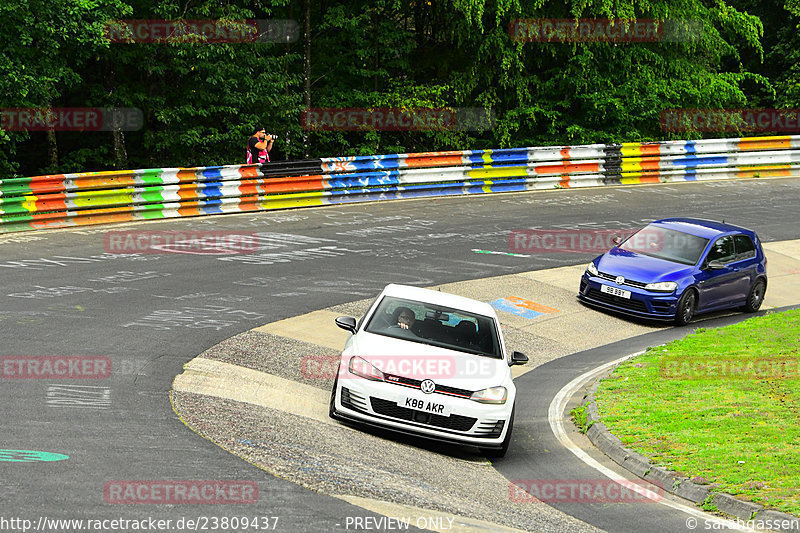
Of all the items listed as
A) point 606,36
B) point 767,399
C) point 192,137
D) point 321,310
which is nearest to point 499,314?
point 321,310

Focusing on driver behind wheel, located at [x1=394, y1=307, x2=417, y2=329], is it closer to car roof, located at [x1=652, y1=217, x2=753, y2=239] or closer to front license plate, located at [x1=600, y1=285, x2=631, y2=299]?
front license plate, located at [x1=600, y1=285, x2=631, y2=299]

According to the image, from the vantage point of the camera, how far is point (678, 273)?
17.6 m

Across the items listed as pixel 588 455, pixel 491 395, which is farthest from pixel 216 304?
pixel 588 455

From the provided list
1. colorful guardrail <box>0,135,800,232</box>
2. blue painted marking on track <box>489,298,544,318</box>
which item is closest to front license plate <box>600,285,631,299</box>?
blue painted marking on track <box>489,298,544,318</box>

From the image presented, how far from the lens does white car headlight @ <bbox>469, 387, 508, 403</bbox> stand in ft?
34.6

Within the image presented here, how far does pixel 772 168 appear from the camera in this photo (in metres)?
32.4

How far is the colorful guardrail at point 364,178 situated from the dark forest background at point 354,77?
2.45 m

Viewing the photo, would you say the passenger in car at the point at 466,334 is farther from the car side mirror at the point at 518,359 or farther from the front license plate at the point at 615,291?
the front license plate at the point at 615,291

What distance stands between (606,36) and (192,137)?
14075 millimetres

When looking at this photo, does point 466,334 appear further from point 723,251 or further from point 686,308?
point 723,251

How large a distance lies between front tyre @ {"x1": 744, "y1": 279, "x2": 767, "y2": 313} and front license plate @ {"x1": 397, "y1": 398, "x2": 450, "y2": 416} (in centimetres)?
1067

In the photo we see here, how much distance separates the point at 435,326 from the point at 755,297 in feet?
32.8

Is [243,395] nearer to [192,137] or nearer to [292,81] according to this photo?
[192,137]

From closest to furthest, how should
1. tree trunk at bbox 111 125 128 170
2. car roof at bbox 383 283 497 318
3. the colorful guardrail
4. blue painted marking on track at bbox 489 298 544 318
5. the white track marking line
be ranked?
the white track marking line → car roof at bbox 383 283 497 318 → blue painted marking on track at bbox 489 298 544 318 → the colorful guardrail → tree trunk at bbox 111 125 128 170
